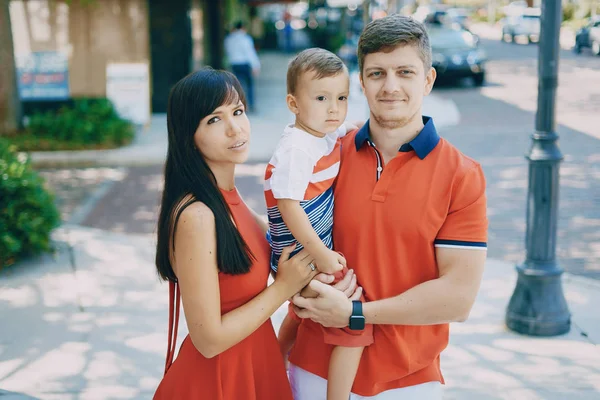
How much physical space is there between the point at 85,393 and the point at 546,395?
2768mm

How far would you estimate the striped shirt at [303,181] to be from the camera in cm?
246

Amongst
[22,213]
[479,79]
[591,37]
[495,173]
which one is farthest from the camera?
[591,37]

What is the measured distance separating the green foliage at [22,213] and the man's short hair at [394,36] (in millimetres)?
5092

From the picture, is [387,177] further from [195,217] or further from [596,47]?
[596,47]

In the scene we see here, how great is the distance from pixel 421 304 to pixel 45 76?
15273 millimetres

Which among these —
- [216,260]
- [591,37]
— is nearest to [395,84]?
[216,260]

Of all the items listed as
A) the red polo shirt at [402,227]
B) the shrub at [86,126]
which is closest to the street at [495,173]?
the red polo shirt at [402,227]

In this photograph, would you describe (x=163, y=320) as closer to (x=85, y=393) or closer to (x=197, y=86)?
(x=85, y=393)

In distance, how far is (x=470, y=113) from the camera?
1611 cm

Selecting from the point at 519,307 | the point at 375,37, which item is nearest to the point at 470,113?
the point at 519,307

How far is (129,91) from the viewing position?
14.0 metres

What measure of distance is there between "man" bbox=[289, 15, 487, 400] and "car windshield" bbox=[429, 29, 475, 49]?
64.0 ft

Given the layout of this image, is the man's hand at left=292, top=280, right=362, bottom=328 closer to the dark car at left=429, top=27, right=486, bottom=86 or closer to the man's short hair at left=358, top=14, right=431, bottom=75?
the man's short hair at left=358, top=14, right=431, bottom=75

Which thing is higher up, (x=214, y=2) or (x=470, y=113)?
(x=214, y=2)
